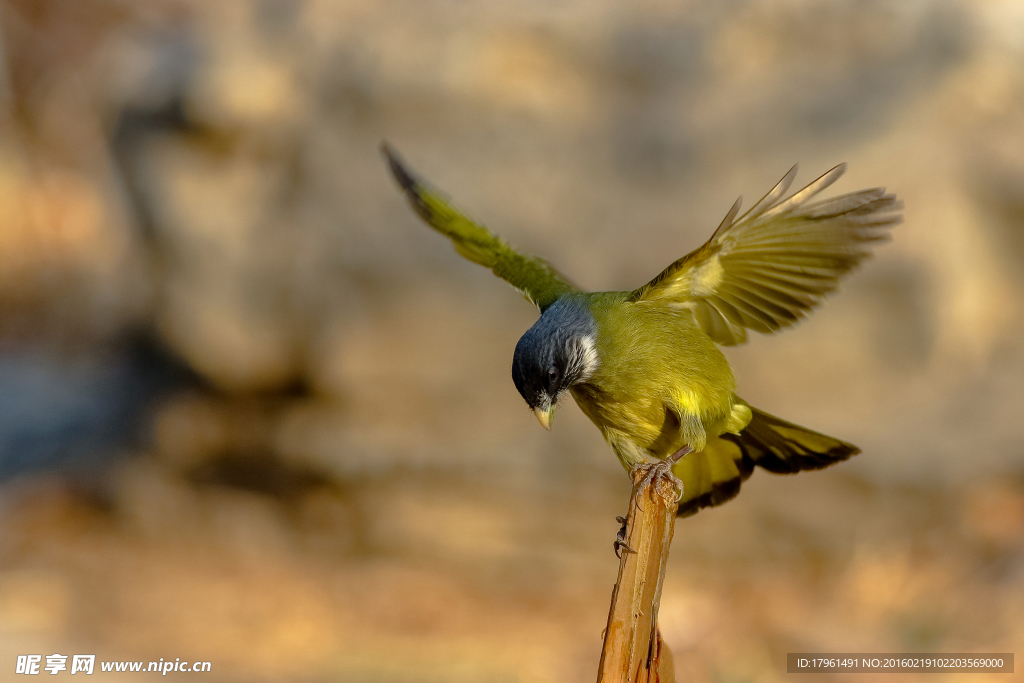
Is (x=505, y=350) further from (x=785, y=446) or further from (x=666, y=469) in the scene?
(x=666, y=469)

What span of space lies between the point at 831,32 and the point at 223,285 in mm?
5341

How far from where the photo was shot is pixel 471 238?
380 cm

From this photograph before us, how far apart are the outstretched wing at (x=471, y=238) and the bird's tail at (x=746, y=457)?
90cm

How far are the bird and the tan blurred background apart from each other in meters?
2.87

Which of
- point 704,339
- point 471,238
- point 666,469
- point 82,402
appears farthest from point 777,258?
point 82,402

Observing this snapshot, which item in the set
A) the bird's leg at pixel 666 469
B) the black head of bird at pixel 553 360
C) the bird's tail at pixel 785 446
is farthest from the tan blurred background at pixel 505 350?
the black head of bird at pixel 553 360

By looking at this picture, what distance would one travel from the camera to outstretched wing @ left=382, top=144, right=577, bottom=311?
369 cm

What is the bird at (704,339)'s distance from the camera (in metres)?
2.87

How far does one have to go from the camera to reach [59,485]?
26.5ft

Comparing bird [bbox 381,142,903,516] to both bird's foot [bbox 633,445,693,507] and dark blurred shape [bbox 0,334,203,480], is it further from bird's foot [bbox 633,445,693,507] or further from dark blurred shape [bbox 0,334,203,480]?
dark blurred shape [bbox 0,334,203,480]

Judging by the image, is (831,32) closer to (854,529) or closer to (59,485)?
(854,529)

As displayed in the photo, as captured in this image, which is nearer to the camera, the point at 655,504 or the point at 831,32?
the point at 655,504

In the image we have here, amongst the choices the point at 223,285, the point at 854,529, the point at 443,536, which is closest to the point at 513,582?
the point at 443,536

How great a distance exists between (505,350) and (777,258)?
151 inches
